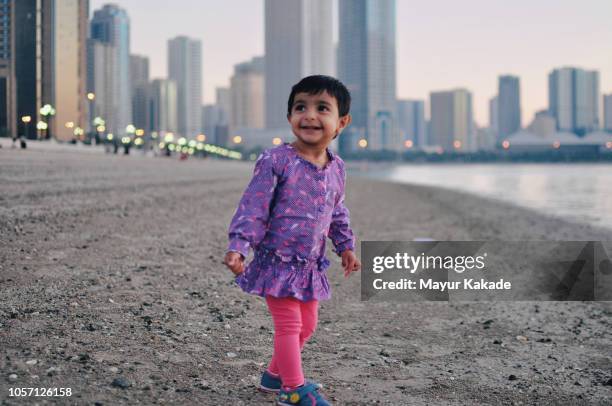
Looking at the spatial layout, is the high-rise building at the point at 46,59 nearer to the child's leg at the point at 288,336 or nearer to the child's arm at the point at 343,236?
the child's arm at the point at 343,236

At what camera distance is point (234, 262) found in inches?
119

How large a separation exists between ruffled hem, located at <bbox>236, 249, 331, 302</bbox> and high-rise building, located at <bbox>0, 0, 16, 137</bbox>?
249ft

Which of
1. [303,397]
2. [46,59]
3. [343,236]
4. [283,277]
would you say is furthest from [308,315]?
[46,59]

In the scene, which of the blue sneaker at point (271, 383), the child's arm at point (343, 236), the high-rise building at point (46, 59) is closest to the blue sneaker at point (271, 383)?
the blue sneaker at point (271, 383)

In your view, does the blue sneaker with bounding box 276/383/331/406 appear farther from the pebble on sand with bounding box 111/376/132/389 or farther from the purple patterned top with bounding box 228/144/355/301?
the pebble on sand with bounding box 111/376/132/389

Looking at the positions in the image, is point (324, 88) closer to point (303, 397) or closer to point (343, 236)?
point (343, 236)

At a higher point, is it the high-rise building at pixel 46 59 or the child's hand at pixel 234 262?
the high-rise building at pixel 46 59

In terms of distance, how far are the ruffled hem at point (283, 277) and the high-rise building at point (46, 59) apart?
78.1 metres

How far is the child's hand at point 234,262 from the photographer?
302 centimetres

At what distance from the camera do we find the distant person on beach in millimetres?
3205

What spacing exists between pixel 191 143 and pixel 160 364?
448 feet

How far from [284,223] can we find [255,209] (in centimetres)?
18

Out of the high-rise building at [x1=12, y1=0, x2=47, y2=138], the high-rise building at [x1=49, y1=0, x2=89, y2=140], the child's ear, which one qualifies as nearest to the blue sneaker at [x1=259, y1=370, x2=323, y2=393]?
the child's ear

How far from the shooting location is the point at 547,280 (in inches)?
314
